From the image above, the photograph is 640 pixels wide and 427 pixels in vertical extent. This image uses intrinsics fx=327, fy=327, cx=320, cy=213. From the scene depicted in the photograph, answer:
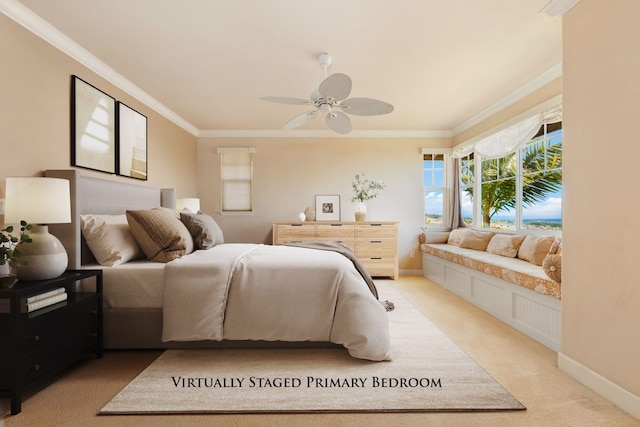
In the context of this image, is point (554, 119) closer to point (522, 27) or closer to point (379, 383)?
point (522, 27)

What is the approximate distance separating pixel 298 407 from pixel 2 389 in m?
1.51

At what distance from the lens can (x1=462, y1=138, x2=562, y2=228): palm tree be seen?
3426 millimetres

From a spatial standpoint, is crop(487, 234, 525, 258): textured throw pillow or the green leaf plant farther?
crop(487, 234, 525, 258): textured throw pillow

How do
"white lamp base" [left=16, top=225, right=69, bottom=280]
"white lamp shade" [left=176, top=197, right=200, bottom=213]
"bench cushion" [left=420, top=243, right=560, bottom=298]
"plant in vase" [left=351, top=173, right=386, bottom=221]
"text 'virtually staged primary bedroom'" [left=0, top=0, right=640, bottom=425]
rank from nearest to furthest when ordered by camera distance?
"text 'virtually staged primary bedroom'" [left=0, top=0, right=640, bottom=425], "white lamp base" [left=16, top=225, right=69, bottom=280], "bench cushion" [left=420, top=243, right=560, bottom=298], "white lamp shade" [left=176, top=197, right=200, bottom=213], "plant in vase" [left=351, top=173, right=386, bottom=221]

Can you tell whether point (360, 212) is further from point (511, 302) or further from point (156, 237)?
point (156, 237)

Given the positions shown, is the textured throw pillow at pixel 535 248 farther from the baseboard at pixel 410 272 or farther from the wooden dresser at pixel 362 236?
the baseboard at pixel 410 272

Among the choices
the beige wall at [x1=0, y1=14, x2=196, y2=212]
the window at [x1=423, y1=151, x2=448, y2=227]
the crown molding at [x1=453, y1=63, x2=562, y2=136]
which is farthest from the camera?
the window at [x1=423, y1=151, x2=448, y2=227]

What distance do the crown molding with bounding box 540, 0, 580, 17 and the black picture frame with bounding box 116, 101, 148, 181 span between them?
3.73 meters

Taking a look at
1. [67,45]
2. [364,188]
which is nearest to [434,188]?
[364,188]

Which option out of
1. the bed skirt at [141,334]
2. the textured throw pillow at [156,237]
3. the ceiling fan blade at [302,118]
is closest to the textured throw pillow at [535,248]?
the bed skirt at [141,334]

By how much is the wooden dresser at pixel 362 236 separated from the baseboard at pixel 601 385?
2.95 metres

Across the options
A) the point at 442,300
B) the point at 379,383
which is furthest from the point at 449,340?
the point at 442,300

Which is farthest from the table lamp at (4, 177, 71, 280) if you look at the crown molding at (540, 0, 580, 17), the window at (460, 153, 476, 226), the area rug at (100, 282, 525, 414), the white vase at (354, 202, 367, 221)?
the window at (460, 153, 476, 226)

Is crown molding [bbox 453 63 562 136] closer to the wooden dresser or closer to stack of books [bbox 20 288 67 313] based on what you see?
the wooden dresser
